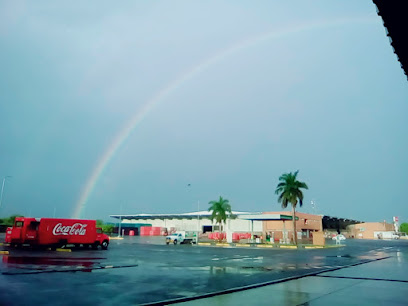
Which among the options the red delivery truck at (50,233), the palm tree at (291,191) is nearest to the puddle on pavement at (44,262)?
the red delivery truck at (50,233)

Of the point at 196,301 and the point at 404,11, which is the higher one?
the point at 404,11

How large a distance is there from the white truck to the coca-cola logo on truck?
20357 mm

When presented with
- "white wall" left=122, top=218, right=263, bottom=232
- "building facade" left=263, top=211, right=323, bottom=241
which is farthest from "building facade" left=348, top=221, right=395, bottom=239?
"white wall" left=122, top=218, right=263, bottom=232

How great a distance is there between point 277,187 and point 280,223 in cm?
2844

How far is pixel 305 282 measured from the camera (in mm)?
14656

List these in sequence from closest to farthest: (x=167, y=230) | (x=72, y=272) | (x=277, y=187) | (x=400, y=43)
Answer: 1. (x=400, y=43)
2. (x=72, y=272)
3. (x=277, y=187)
4. (x=167, y=230)


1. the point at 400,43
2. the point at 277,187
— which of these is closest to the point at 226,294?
the point at 400,43

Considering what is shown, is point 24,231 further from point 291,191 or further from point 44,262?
point 291,191

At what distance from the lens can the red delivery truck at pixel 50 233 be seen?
34531 millimetres

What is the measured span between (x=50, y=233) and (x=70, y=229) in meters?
Result: 2.09

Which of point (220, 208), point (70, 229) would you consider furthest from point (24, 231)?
point (220, 208)

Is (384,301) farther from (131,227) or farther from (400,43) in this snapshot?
(131,227)

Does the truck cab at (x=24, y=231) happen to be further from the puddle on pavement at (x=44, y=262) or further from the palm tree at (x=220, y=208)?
the palm tree at (x=220, y=208)

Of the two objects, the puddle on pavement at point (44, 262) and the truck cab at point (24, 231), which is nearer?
the puddle on pavement at point (44, 262)
